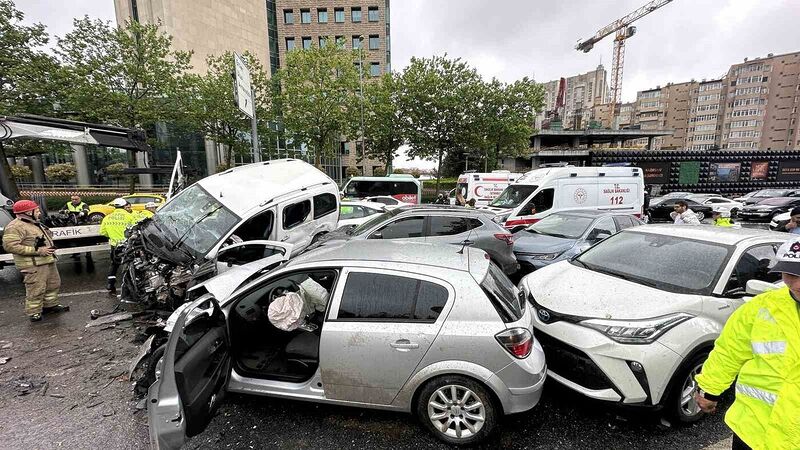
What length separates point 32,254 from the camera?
4.70m

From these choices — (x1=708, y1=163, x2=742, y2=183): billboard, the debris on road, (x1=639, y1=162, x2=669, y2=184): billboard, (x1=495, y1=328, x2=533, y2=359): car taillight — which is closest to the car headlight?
(x1=495, y1=328, x2=533, y2=359): car taillight

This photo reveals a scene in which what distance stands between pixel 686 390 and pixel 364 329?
2.69 meters

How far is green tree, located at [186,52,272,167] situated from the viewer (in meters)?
18.7

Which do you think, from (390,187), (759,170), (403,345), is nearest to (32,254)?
(403,345)

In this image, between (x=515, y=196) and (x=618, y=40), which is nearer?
(x=515, y=196)

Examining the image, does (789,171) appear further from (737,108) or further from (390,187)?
(737,108)

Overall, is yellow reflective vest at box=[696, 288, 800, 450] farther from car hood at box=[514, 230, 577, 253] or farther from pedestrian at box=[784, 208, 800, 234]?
pedestrian at box=[784, 208, 800, 234]

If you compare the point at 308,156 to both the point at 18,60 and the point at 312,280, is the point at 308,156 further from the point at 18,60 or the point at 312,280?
the point at 312,280

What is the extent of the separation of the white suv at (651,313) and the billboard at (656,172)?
24855mm

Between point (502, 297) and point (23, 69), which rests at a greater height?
point (23, 69)

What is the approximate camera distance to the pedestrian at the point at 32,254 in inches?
181

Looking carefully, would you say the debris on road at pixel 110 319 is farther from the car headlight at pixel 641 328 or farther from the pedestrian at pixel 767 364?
the pedestrian at pixel 767 364

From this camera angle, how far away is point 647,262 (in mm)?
3271

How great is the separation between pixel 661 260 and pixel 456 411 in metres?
2.63
